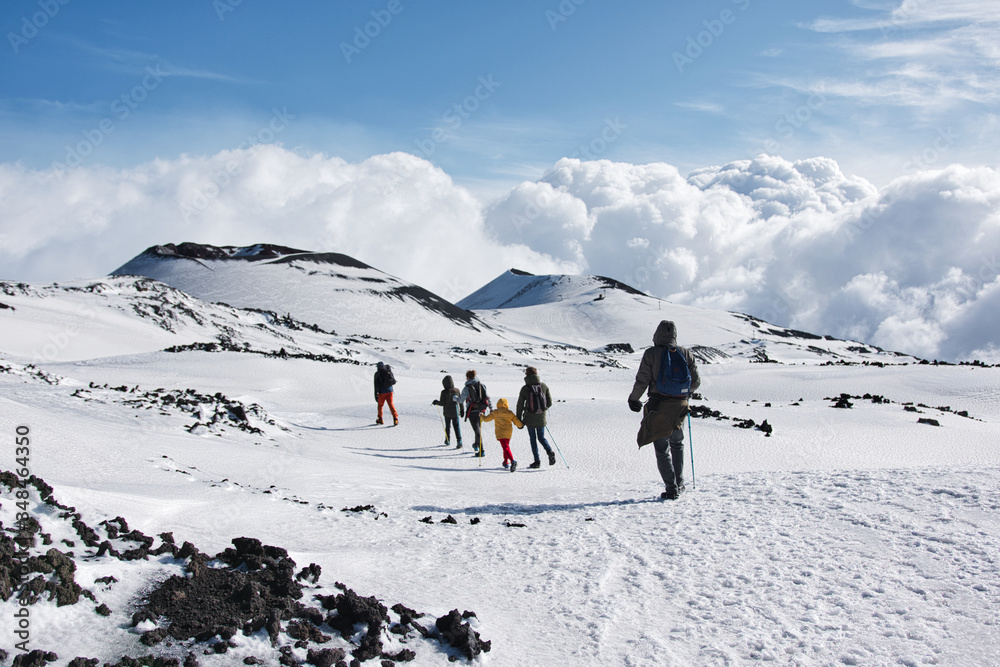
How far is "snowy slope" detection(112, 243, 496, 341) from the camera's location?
80188 mm

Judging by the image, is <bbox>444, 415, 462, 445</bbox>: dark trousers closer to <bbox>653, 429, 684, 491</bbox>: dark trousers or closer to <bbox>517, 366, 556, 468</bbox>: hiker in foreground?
<bbox>517, 366, 556, 468</bbox>: hiker in foreground

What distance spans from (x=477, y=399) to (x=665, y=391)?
571 cm

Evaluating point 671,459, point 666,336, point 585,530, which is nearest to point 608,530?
point 585,530

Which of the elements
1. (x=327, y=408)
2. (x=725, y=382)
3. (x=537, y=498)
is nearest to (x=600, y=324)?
(x=725, y=382)

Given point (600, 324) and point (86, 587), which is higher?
point (600, 324)

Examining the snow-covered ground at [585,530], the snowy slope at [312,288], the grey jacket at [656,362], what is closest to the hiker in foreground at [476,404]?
the snow-covered ground at [585,530]

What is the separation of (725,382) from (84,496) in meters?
23.0

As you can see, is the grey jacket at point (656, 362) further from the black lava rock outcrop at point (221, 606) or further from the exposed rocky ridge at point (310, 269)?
the exposed rocky ridge at point (310, 269)

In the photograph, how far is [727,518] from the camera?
6.29 metres

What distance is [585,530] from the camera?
6.20 m

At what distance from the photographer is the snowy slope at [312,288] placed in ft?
263

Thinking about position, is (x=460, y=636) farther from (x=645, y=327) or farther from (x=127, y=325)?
(x=645, y=327)

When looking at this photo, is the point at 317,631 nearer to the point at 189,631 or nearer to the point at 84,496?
the point at 189,631

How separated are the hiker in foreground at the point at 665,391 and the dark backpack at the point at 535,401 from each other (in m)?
3.49
